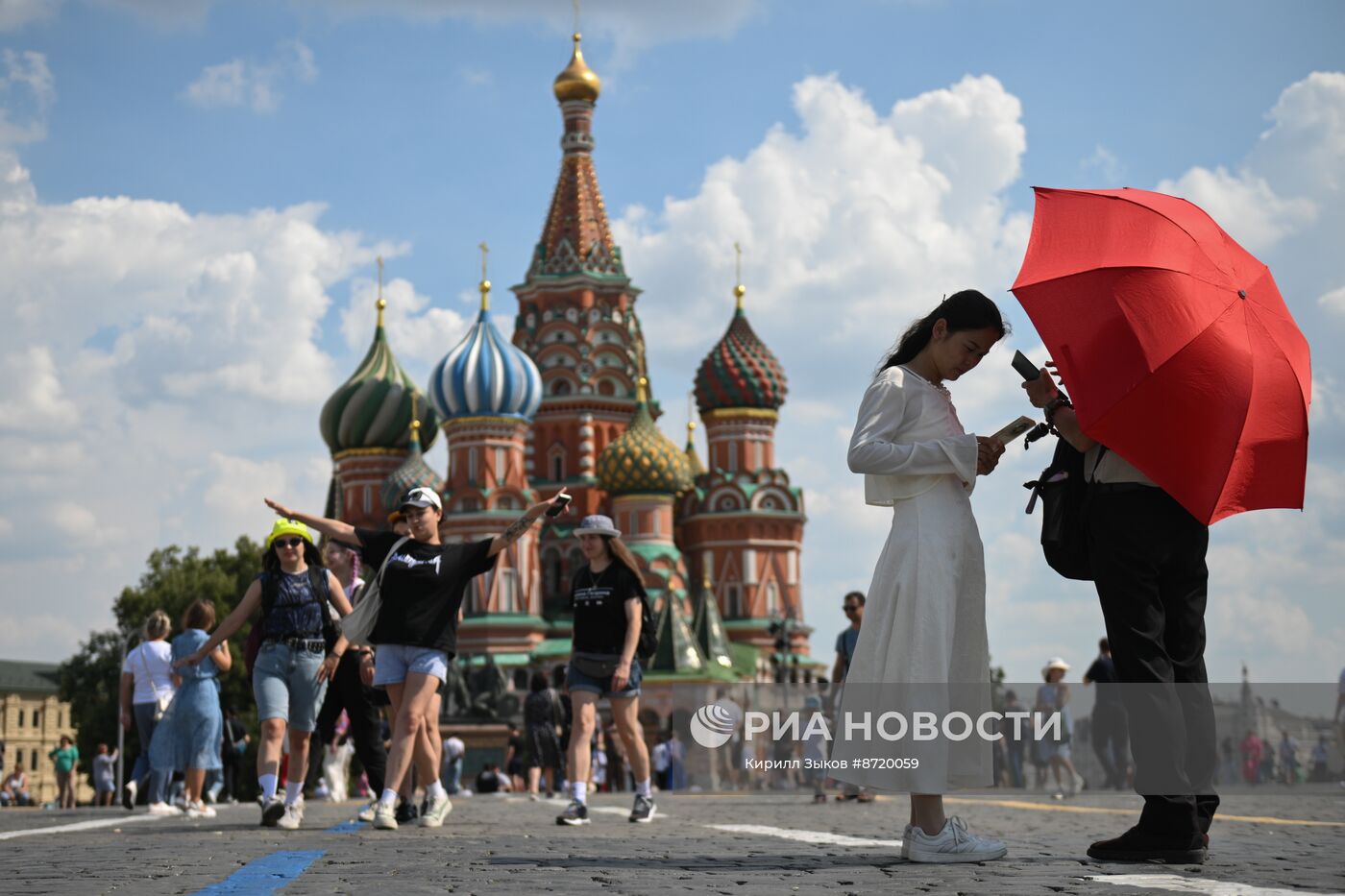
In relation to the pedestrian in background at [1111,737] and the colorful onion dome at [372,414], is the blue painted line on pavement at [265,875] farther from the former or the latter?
the colorful onion dome at [372,414]

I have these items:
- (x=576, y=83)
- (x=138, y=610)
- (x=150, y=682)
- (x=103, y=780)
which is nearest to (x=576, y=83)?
(x=576, y=83)

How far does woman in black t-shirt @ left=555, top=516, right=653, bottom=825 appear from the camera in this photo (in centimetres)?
1072

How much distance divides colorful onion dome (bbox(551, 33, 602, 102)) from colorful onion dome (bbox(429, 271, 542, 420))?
40.6ft

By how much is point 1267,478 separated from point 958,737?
1.36 metres

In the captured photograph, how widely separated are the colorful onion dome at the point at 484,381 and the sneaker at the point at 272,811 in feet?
174

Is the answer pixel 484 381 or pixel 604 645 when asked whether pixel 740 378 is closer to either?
pixel 484 381

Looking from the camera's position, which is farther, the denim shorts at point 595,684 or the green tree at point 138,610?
the green tree at point 138,610

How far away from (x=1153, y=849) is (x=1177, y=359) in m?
1.58

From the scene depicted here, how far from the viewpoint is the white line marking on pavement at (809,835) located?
25.3 feet

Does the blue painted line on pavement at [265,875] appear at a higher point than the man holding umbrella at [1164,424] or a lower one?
lower

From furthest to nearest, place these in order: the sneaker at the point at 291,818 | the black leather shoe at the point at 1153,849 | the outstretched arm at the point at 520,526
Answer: the sneaker at the point at 291,818 → the outstretched arm at the point at 520,526 → the black leather shoe at the point at 1153,849

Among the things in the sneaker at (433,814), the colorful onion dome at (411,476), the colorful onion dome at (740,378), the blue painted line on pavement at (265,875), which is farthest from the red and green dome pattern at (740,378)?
the blue painted line on pavement at (265,875)

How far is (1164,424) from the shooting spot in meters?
6.18

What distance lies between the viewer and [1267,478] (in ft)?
20.7
